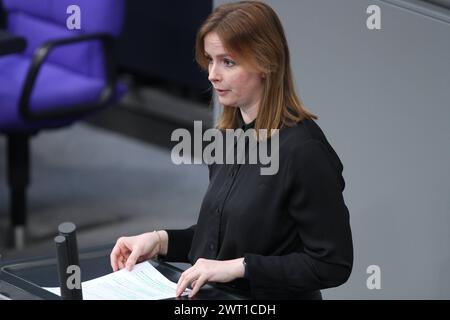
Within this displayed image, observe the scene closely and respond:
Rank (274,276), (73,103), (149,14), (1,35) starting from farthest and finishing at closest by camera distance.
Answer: (149,14) < (73,103) < (1,35) < (274,276)

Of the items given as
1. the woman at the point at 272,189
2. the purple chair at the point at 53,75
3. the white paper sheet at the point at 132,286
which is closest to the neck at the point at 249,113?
the woman at the point at 272,189

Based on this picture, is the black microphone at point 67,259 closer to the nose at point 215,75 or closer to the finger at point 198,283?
the finger at point 198,283

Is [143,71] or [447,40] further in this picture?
[143,71]

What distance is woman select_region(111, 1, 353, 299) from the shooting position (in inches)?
72.0

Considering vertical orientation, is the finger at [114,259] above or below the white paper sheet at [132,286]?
above

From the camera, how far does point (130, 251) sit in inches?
77.7

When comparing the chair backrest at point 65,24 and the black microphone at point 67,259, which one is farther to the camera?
the chair backrest at point 65,24

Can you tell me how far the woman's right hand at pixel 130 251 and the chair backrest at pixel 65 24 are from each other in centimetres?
214

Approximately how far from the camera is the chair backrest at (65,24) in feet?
13.3

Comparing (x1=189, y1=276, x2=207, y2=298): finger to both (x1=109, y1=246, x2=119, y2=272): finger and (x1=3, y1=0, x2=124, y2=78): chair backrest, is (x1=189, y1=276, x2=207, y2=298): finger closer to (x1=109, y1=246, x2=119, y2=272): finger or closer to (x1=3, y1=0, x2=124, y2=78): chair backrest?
(x1=109, y1=246, x2=119, y2=272): finger

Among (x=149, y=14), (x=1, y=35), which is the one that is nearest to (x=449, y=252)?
(x=1, y=35)

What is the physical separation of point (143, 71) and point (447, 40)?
325cm

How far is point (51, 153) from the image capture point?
17.4 feet

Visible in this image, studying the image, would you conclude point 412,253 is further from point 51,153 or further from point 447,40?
point 51,153
